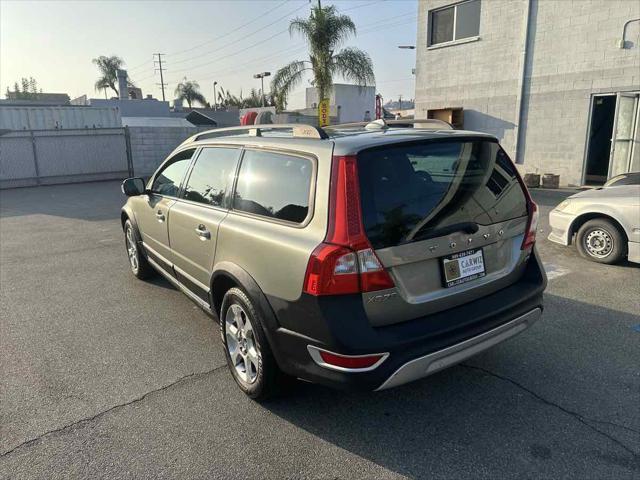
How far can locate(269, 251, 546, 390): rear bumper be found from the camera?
243 cm

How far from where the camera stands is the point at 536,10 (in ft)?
41.7

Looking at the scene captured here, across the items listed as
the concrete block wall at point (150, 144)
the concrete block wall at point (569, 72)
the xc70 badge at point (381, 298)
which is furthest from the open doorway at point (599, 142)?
the concrete block wall at point (150, 144)

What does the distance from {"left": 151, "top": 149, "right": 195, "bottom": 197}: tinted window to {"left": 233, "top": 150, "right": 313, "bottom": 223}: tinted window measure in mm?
1217

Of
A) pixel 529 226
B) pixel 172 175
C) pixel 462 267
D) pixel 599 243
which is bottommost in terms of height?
pixel 599 243

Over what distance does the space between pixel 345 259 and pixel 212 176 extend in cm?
182

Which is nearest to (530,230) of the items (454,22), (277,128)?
(277,128)

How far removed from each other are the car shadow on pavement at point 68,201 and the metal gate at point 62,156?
1.65ft

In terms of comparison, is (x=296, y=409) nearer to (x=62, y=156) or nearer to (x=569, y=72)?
(x=569, y=72)

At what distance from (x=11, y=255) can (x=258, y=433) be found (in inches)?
249

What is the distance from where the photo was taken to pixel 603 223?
592cm

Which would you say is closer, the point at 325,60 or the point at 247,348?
the point at 247,348

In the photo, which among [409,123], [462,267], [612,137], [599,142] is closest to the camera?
[462,267]

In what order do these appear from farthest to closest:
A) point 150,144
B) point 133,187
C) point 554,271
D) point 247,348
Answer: point 150,144
point 554,271
point 133,187
point 247,348

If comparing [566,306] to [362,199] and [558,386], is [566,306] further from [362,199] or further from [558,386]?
[362,199]
